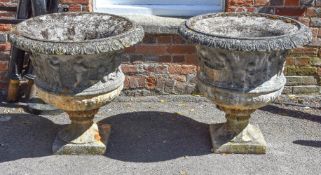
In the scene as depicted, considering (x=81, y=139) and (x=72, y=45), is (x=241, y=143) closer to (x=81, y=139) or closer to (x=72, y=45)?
(x=81, y=139)

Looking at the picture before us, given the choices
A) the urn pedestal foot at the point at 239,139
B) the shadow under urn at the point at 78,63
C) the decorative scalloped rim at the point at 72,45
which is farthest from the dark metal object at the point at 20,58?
the urn pedestal foot at the point at 239,139

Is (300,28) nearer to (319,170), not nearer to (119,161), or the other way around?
(319,170)

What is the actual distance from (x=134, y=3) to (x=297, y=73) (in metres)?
1.87

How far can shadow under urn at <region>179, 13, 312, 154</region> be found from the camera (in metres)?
3.61

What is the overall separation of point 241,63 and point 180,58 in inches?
57.6

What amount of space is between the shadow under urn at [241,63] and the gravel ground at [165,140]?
0.56 ft

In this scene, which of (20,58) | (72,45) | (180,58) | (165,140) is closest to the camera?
(72,45)

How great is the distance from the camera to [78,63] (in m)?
3.70

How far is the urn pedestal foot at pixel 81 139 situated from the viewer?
4145 mm

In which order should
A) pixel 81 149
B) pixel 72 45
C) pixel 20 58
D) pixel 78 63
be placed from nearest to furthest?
pixel 72 45, pixel 78 63, pixel 81 149, pixel 20 58

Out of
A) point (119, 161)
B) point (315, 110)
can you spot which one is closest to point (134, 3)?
point (119, 161)

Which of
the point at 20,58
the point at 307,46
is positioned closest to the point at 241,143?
the point at 307,46

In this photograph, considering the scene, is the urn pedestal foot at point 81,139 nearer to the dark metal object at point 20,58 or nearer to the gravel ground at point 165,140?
the gravel ground at point 165,140

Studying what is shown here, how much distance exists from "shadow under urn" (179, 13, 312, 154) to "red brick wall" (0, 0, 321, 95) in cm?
75
